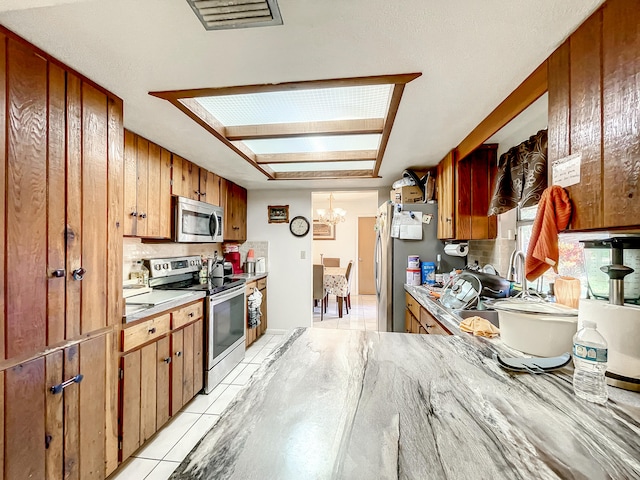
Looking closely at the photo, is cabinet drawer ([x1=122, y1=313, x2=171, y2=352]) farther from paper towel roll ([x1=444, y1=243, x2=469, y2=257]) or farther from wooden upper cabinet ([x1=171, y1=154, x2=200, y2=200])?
paper towel roll ([x1=444, y1=243, x2=469, y2=257])

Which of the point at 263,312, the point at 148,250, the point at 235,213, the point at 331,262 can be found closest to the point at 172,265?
the point at 148,250

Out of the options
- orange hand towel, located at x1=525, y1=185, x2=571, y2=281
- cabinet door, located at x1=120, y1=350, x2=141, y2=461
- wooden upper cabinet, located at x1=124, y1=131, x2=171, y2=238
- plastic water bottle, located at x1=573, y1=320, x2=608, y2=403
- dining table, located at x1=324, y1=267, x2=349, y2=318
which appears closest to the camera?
plastic water bottle, located at x1=573, y1=320, x2=608, y2=403

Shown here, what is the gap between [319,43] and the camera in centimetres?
115

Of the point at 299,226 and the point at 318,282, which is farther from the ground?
the point at 299,226

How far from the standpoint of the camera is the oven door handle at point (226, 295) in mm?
2488

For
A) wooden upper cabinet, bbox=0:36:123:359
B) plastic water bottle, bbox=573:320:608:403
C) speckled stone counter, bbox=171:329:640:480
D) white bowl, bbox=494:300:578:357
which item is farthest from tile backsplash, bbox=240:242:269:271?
plastic water bottle, bbox=573:320:608:403

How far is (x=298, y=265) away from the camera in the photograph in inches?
161

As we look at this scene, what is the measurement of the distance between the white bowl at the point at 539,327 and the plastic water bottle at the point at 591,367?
23 centimetres

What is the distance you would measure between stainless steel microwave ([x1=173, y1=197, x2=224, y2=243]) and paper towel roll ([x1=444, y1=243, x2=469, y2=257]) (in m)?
2.44

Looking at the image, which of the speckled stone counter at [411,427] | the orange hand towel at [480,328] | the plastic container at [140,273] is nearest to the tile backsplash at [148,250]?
the plastic container at [140,273]

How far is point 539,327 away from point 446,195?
1.73 m

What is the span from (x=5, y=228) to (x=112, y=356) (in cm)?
81

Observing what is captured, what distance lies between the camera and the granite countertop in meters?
1.64

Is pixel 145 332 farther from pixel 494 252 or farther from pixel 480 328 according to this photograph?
pixel 494 252
